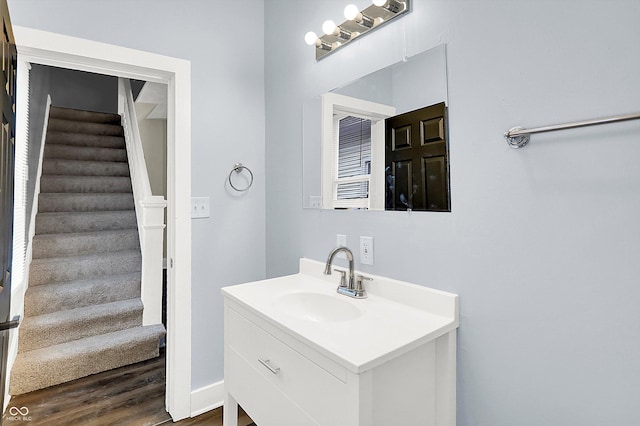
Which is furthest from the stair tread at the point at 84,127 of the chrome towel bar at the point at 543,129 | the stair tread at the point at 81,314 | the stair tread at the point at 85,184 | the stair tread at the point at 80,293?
the chrome towel bar at the point at 543,129

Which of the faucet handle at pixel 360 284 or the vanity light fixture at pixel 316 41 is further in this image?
the vanity light fixture at pixel 316 41

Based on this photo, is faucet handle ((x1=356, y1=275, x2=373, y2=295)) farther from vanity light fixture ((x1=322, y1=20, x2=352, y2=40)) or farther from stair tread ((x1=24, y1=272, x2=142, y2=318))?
stair tread ((x1=24, y1=272, x2=142, y2=318))

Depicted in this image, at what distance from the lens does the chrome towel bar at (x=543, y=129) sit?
0.78m

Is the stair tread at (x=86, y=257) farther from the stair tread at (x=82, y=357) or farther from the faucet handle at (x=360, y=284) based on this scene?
the faucet handle at (x=360, y=284)

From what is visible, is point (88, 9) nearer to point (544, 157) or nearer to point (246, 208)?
point (246, 208)

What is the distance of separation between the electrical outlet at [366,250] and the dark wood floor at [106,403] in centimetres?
115

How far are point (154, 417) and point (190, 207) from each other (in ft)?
3.84

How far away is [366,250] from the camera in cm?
148

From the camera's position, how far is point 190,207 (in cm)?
189

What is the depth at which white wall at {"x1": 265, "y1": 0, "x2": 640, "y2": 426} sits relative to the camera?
2.72ft

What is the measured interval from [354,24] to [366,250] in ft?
3.21

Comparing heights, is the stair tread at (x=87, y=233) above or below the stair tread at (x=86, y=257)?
above

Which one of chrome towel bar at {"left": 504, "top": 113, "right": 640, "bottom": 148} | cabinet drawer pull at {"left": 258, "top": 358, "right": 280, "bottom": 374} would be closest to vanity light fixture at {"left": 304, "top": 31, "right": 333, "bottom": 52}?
chrome towel bar at {"left": 504, "top": 113, "right": 640, "bottom": 148}

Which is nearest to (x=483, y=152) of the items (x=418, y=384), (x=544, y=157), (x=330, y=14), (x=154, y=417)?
(x=544, y=157)
